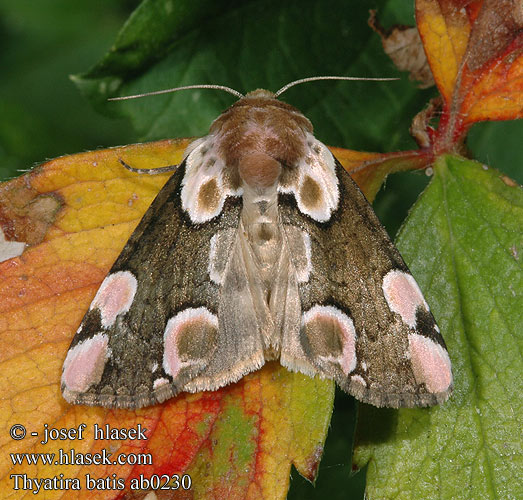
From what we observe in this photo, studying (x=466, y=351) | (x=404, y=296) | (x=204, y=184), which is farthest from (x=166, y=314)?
(x=466, y=351)

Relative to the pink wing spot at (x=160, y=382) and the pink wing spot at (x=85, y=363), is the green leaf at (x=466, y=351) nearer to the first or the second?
the pink wing spot at (x=160, y=382)

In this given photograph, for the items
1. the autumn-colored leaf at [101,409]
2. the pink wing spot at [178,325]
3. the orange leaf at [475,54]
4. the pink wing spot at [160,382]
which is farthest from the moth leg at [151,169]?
the orange leaf at [475,54]

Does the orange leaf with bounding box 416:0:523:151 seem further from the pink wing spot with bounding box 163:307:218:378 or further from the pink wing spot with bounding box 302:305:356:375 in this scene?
the pink wing spot with bounding box 163:307:218:378

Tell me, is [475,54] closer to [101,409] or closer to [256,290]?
[256,290]

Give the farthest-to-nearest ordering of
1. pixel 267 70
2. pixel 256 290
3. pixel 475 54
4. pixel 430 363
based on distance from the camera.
A: pixel 267 70 → pixel 475 54 → pixel 256 290 → pixel 430 363

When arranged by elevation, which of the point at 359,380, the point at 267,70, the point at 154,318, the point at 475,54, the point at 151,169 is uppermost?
the point at 267,70

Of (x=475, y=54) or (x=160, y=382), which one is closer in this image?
(x=160, y=382)

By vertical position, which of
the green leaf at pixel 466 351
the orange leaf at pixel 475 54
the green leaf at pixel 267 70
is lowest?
the green leaf at pixel 466 351
